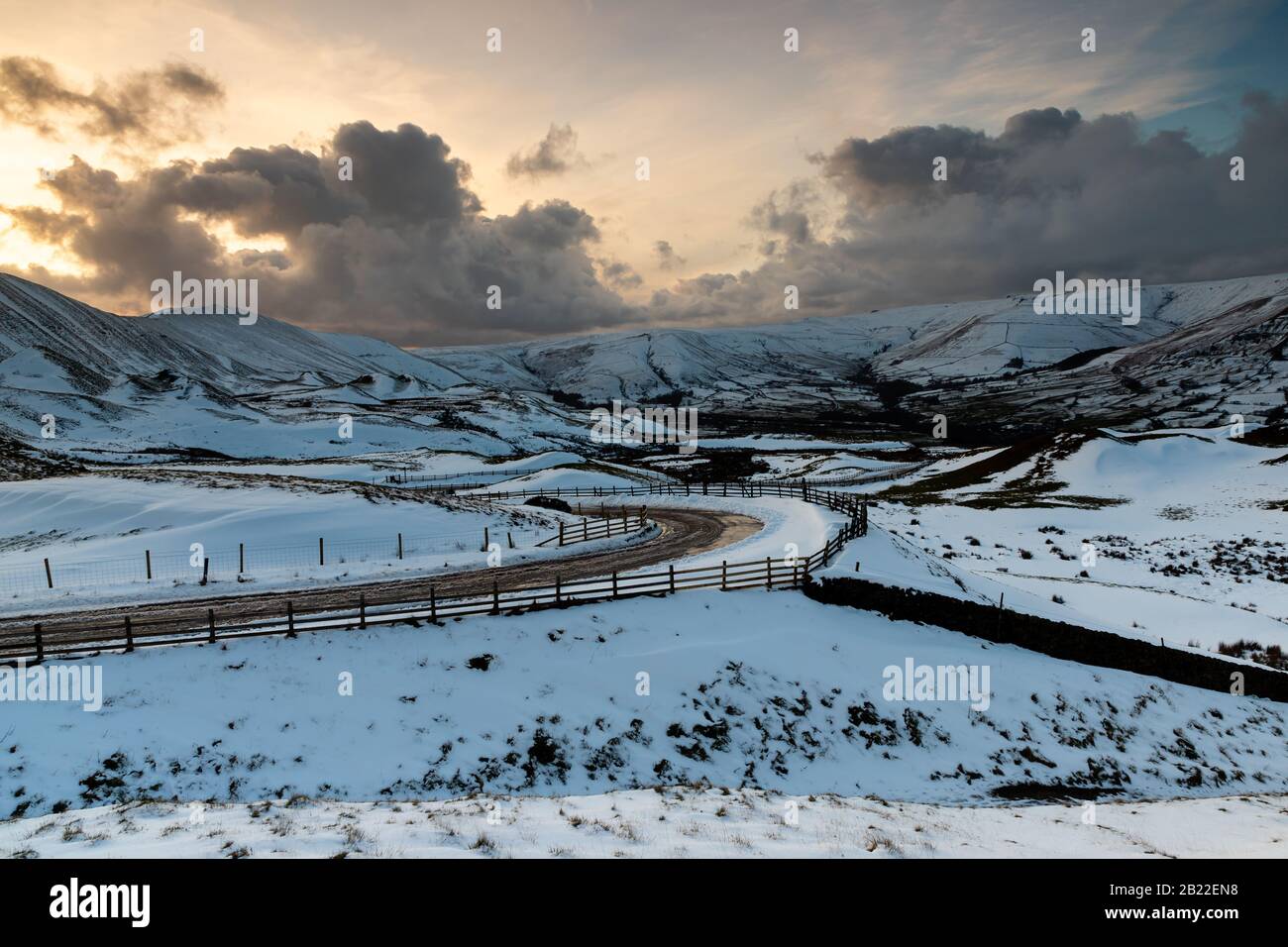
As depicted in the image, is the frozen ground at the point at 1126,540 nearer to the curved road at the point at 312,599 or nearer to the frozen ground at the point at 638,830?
the curved road at the point at 312,599

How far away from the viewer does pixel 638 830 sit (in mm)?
11078

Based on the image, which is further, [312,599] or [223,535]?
[223,535]

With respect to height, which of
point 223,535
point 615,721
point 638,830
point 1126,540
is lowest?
point 615,721

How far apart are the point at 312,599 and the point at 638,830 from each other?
16171mm

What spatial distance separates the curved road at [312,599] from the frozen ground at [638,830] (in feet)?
28.1

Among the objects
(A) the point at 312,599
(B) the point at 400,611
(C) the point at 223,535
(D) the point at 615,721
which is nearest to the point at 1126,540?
(D) the point at 615,721

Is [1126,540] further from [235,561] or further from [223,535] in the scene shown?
[223,535]

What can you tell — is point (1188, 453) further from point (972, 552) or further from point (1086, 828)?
point (1086, 828)

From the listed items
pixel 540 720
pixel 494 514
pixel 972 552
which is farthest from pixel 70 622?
pixel 972 552

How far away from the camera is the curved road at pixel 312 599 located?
60.4ft

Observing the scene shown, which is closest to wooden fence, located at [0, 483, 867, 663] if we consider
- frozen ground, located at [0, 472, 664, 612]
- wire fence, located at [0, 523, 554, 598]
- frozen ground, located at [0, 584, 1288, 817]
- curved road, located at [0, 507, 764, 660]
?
curved road, located at [0, 507, 764, 660]

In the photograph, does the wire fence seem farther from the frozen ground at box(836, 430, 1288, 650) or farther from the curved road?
the frozen ground at box(836, 430, 1288, 650)

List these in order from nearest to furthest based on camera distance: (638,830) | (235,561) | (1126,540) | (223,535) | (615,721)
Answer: (638,830), (615,721), (235,561), (223,535), (1126,540)

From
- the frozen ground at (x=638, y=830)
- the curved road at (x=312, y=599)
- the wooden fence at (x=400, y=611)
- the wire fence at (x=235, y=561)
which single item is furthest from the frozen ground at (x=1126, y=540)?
the wire fence at (x=235, y=561)
